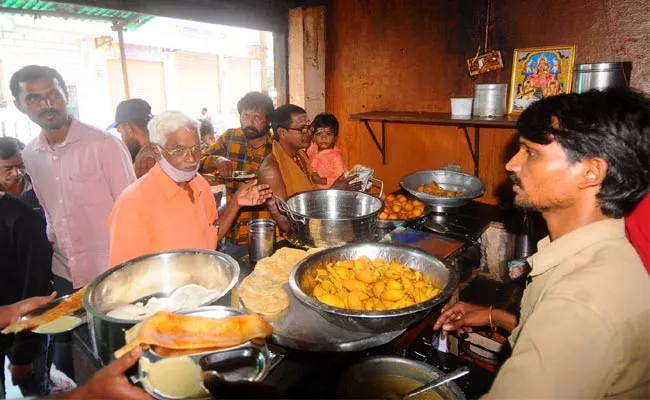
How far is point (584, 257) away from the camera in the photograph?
4.67ft

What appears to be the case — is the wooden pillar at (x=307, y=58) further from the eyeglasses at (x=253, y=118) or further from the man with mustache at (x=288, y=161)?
the man with mustache at (x=288, y=161)

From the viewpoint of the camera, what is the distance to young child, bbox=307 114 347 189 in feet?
17.0

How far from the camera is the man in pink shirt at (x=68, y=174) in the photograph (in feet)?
10.3

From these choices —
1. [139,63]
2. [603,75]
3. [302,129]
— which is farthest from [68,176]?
[139,63]

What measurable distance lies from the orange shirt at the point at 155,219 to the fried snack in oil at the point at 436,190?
7.89ft

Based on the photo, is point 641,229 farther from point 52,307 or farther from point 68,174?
point 68,174

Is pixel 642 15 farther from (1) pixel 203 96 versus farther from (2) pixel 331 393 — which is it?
(1) pixel 203 96

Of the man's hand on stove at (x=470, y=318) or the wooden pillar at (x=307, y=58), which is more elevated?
the wooden pillar at (x=307, y=58)

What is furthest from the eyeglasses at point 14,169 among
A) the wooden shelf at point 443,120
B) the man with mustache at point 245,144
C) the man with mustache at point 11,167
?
the wooden shelf at point 443,120

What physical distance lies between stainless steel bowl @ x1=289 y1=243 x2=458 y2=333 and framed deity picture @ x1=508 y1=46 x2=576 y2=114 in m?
2.77

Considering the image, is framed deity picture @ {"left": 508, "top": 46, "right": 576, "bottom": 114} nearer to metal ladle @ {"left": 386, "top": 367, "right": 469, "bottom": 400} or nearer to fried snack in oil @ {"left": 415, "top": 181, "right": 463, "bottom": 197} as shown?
fried snack in oil @ {"left": 415, "top": 181, "right": 463, "bottom": 197}

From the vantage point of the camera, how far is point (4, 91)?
11.3m

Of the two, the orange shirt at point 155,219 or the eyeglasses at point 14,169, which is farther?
the eyeglasses at point 14,169

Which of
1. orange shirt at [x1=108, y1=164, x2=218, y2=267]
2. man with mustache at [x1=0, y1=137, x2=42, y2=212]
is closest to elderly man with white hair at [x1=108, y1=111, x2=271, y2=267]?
orange shirt at [x1=108, y1=164, x2=218, y2=267]
